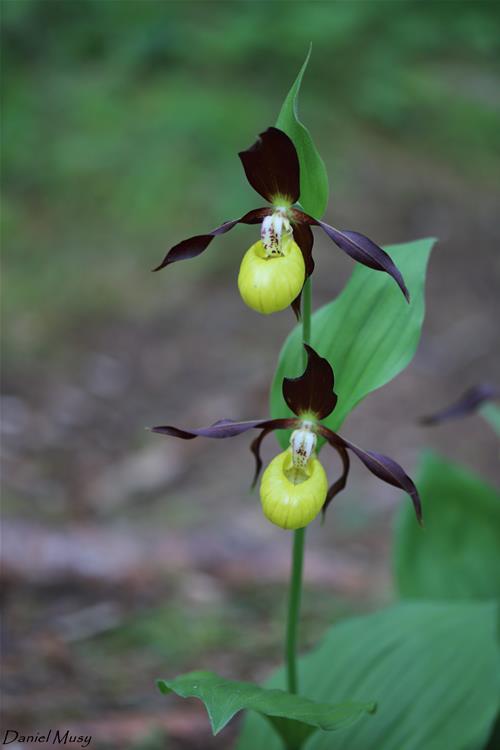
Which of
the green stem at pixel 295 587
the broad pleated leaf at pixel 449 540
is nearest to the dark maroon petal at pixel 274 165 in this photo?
the green stem at pixel 295 587

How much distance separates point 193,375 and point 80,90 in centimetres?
195

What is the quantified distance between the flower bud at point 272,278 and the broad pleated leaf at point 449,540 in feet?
3.04

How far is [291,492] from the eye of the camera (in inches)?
41.6

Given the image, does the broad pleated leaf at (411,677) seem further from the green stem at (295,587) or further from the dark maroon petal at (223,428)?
the dark maroon petal at (223,428)

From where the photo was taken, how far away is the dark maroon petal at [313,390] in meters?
1.04

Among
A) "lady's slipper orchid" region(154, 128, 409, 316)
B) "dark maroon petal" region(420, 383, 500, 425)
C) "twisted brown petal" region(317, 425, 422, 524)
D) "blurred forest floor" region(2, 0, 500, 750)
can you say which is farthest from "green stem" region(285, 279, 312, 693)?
"dark maroon petal" region(420, 383, 500, 425)

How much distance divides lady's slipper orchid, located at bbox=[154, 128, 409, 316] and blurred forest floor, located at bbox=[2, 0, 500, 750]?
0.87 metres

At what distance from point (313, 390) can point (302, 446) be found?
0.08m

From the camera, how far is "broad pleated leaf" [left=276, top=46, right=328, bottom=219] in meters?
1.02

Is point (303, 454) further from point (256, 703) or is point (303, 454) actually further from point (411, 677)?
point (411, 677)

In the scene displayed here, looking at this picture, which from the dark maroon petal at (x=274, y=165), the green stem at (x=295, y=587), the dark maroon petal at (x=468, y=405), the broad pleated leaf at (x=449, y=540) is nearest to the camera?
the dark maroon petal at (x=274, y=165)

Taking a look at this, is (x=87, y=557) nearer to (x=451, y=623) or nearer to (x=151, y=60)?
(x=451, y=623)

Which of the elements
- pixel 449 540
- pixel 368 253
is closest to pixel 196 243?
pixel 368 253

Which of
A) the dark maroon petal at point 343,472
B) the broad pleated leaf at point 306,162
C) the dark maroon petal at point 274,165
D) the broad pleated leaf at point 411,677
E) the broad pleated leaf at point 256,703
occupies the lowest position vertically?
the broad pleated leaf at point 256,703
